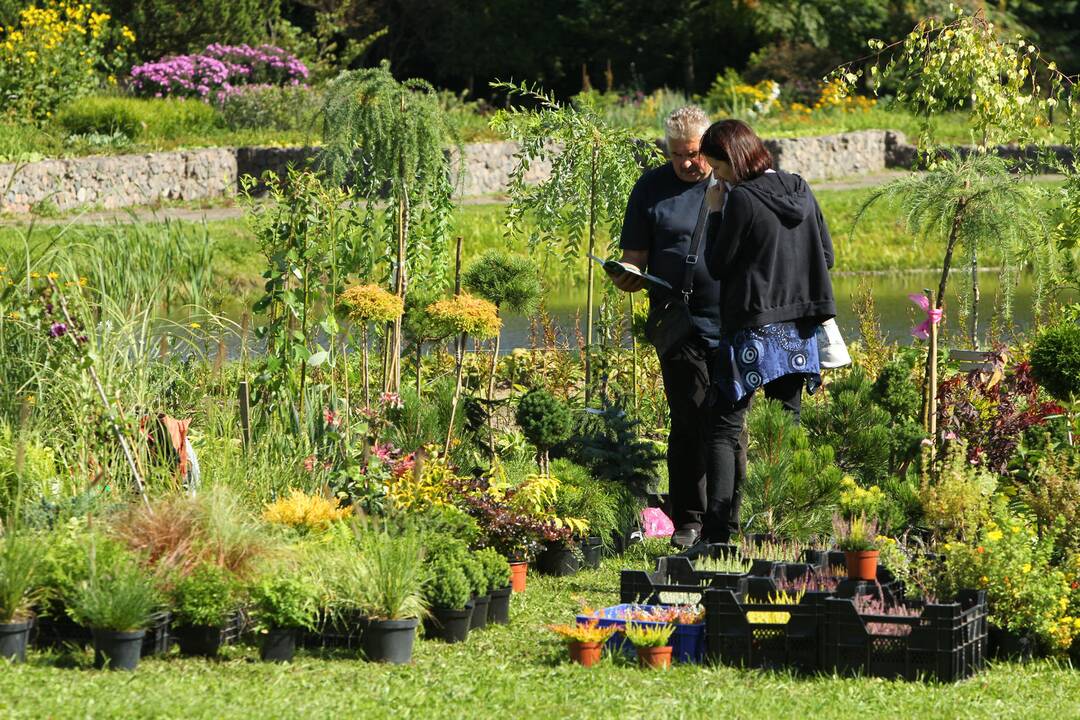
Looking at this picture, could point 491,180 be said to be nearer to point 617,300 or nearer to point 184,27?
point 184,27

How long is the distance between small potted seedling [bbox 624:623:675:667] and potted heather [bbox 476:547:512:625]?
65 centimetres

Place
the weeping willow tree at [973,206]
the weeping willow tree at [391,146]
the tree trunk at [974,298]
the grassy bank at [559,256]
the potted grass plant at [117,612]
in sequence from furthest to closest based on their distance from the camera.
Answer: the grassy bank at [559,256], the tree trunk at [974,298], the weeping willow tree at [391,146], the weeping willow tree at [973,206], the potted grass plant at [117,612]

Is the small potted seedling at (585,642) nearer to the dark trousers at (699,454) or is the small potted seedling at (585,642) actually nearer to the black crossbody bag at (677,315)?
the dark trousers at (699,454)

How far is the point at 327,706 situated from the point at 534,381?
4278 mm

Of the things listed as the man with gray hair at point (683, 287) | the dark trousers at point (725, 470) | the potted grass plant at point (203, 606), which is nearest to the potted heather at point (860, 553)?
the dark trousers at point (725, 470)

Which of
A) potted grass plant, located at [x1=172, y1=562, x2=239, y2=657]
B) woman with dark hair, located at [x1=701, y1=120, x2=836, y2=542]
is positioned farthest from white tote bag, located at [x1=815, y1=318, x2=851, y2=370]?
potted grass plant, located at [x1=172, y1=562, x2=239, y2=657]

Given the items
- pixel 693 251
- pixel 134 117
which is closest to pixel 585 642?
pixel 693 251

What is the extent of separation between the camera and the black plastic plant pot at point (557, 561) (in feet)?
20.7

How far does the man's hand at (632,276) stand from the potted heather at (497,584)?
4.29 feet

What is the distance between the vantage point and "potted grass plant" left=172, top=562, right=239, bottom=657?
15.8 feet

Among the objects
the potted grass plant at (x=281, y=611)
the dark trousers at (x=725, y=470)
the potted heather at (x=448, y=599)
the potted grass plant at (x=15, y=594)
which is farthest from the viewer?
the dark trousers at (x=725, y=470)

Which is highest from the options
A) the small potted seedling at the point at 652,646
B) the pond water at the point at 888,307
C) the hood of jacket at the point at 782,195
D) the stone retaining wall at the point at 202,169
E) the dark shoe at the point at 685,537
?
the stone retaining wall at the point at 202,169

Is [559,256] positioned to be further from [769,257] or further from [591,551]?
[769,257]

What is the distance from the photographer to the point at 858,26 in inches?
1088
